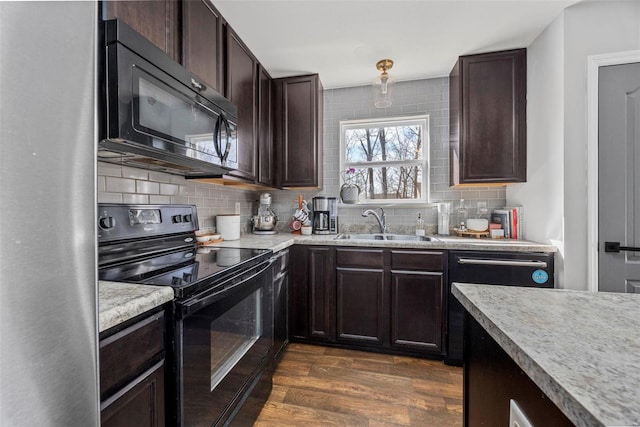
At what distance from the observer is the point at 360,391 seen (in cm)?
169

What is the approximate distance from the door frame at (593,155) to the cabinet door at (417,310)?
2.91 feet

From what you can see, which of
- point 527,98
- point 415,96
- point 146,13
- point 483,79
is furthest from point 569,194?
point 146,13

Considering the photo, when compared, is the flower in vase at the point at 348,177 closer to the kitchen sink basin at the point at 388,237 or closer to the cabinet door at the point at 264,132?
the kitchen sink basin at the point at 388,237

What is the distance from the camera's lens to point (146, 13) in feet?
3.82

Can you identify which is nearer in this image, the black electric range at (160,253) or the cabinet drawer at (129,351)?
the cabinet drawer at (129,351)

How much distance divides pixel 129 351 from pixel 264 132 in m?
1.97

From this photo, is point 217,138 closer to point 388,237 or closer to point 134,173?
point 134,173

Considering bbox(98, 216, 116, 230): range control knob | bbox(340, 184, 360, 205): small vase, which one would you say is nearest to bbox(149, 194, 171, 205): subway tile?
bbox(98, 216, 116, 230): range control knob

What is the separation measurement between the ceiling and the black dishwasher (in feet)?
5.30

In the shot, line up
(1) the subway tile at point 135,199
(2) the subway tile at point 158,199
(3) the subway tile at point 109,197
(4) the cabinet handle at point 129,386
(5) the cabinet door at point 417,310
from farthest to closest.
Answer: (5) the cabinet door at point 417,310, (2) the subway tile at point 158,199, (1) the subway tile at point 135,199, (3) the subway tile at point 109,197, (4) the cabinet handle at point 129,386

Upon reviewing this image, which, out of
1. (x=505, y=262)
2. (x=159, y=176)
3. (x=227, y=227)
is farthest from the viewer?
(x=227, y=227)

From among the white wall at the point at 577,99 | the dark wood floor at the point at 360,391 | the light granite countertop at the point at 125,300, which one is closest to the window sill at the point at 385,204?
the white wall at the point at 577,99

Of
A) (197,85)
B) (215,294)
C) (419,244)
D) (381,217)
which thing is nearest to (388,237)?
(381,217)

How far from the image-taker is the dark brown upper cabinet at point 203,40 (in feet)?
4.70
